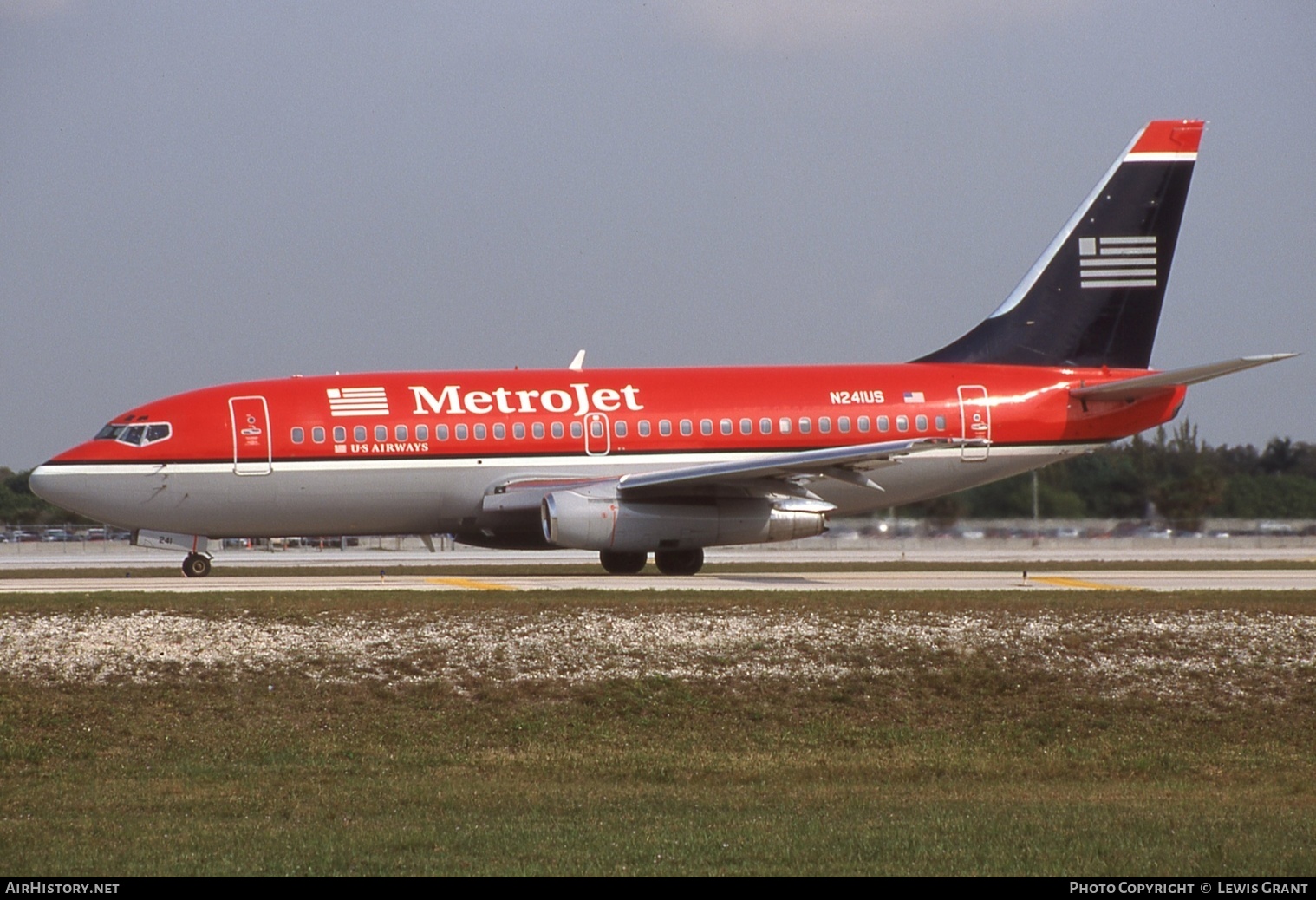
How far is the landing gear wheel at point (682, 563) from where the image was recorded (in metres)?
28.5

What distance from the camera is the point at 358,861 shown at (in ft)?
30.8

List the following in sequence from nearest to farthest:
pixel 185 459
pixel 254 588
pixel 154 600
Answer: pixel 154 600 → pixel 254 588 → pixel 185 459

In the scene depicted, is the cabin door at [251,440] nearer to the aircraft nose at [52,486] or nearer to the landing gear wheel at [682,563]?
the aircraft nose at [52,486]

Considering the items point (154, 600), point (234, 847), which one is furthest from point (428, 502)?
point (234, 847)

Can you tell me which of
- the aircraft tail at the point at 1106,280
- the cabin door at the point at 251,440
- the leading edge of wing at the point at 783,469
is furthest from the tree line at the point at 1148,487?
the cabin door at the point at 251,440

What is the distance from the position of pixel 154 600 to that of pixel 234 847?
11751 mm

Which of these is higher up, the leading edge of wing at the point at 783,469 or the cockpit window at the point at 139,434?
the cockpit window at the point at 139,434

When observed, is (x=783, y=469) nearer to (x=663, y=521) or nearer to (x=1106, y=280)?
→ (x=663, y=521)

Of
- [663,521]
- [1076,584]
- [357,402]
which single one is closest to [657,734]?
[663,521]

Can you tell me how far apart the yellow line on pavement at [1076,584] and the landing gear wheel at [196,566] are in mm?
15194

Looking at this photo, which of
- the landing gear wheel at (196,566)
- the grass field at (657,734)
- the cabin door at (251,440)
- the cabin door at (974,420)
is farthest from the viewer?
the cabin door at (974,420)

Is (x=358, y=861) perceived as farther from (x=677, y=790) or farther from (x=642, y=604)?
(x=642, y=604)

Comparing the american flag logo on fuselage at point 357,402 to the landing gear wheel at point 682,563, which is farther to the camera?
the landing gear wheel at point 682,563

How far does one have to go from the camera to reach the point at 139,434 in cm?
2755
